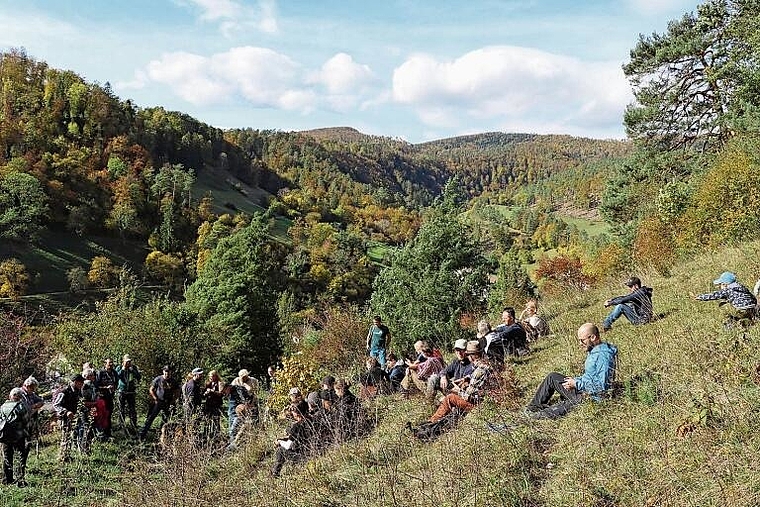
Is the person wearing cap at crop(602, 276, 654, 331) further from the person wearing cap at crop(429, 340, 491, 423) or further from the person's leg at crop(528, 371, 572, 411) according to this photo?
the person's leg at crop(528, 371, 572, 411)

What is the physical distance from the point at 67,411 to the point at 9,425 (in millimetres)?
1306

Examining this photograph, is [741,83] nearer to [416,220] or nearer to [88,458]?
[88,458]

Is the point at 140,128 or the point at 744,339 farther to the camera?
the point at 140,128

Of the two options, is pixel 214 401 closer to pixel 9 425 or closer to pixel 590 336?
pixel 9 425

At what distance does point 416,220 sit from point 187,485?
128 metres

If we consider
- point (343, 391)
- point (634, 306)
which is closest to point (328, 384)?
point (343, 391)

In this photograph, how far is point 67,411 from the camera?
9539 millimetres

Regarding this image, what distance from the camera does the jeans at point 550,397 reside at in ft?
19.9

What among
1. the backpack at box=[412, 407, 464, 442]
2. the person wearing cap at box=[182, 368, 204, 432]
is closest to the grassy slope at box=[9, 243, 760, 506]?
the backpack at box=[412, 407, 464, 442]

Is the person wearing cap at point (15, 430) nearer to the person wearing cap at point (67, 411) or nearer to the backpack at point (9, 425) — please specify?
the backpack at point (9, 425)

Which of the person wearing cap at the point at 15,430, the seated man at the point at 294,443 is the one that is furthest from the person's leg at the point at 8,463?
the seated man at the point at 294,443

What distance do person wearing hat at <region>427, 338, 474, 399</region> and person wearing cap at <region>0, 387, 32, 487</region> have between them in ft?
20.3

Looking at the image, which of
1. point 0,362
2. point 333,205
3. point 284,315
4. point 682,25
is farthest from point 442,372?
point 333,205

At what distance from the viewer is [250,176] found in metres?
127
